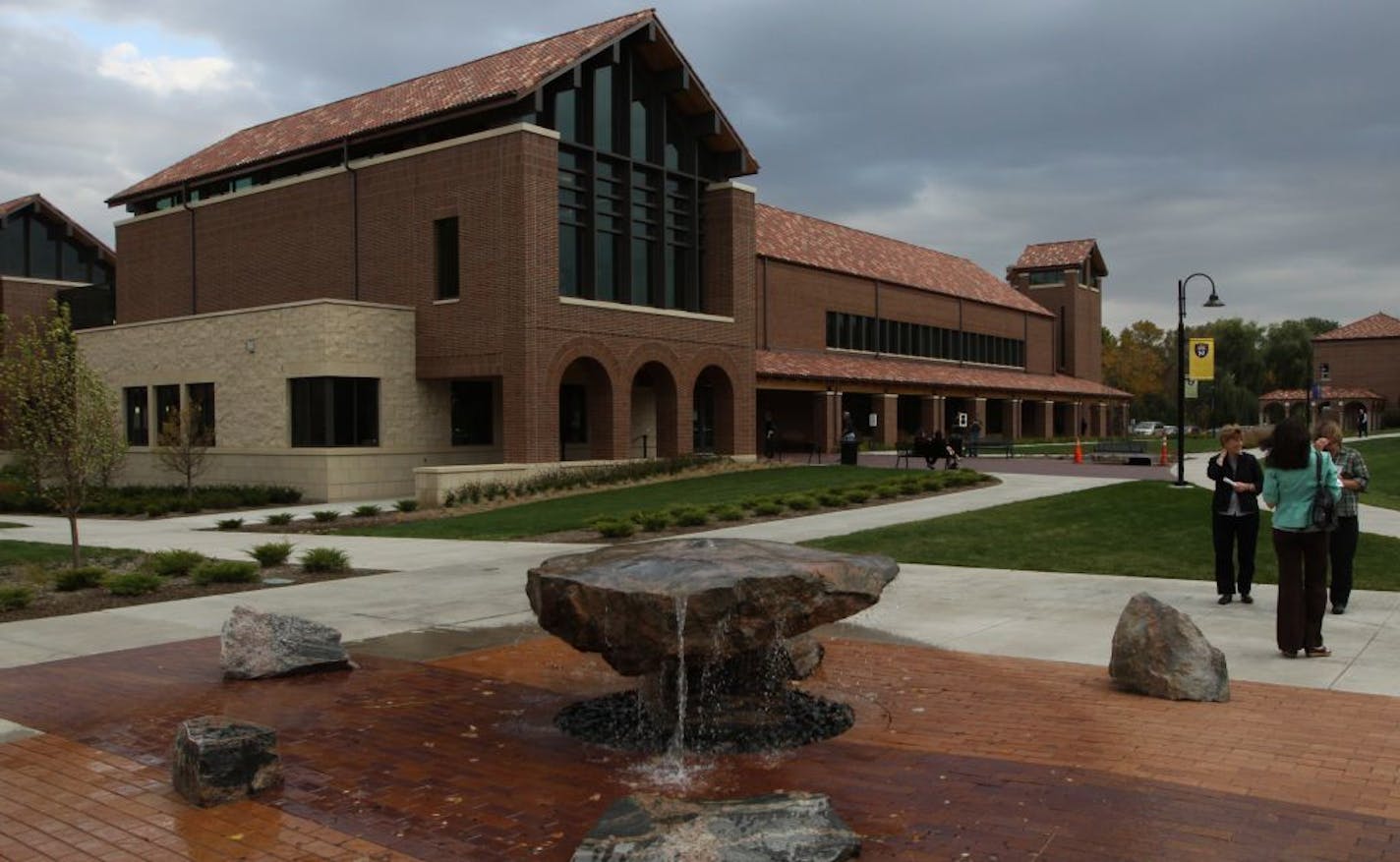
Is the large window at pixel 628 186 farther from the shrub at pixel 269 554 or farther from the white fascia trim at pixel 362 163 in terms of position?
the shrub at pixel 269 554

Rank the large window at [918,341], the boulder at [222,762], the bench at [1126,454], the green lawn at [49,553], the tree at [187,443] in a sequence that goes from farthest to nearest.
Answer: the large window at [918,341] → the bench at [1126,454] → the tree at [187,443] → the green lawn at [49,553] → the boulder at [222,762]

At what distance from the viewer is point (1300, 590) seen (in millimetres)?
8453

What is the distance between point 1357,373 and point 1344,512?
3794 inches

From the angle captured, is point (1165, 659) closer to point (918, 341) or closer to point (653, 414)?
point (653, 414)

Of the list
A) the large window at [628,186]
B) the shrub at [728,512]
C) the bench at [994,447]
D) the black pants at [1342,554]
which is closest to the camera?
the black pants at [1342,554]

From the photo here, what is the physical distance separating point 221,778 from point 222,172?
3585 centimetres

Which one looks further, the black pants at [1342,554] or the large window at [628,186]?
the large window at [628,186]

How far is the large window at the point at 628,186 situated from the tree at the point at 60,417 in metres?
16.9

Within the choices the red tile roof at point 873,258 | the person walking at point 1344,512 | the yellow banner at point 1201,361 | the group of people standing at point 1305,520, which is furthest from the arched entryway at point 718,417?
the group of people standing at point 1305,520

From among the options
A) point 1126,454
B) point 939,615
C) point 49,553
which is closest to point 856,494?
point 939,615

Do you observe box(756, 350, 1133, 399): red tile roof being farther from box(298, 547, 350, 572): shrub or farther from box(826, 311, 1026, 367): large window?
box(298, 547, 350, 572): shrub

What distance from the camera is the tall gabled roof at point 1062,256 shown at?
71938 mm

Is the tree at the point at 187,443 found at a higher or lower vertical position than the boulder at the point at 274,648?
higher

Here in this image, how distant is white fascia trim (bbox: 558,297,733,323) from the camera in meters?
31.0
